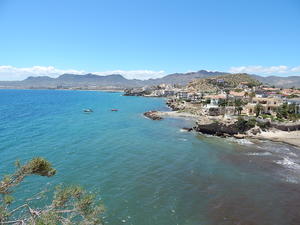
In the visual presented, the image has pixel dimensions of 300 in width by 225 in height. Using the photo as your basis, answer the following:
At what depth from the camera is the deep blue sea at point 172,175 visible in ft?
59.9

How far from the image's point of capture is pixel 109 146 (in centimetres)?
3619

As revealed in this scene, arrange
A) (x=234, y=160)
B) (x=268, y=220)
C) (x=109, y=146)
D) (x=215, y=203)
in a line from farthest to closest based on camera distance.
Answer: (x=109, y=146), (x=234, y=160), (x=215, y=203), (x=268, y=220)

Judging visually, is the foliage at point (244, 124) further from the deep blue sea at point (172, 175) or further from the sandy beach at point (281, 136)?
the deep blue sea at point (172, 175)

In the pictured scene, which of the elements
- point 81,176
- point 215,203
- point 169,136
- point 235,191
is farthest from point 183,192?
point 169,136

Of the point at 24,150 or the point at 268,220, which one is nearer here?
the point at 268,220

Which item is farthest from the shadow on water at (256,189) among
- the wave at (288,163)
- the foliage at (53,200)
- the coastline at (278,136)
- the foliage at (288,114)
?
the foliage at (288,114)

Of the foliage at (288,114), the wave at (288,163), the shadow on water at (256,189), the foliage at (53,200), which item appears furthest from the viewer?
the foliage at (288,114)

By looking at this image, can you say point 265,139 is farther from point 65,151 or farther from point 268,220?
point 65,151

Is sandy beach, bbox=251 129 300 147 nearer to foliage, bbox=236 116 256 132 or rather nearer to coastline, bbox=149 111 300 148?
coastline, bbox=149 111 300 148

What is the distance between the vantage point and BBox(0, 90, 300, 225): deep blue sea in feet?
59.9

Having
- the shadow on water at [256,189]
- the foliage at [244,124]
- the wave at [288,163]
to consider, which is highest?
the foliage at [244,124]

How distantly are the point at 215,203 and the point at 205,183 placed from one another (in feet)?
12.7

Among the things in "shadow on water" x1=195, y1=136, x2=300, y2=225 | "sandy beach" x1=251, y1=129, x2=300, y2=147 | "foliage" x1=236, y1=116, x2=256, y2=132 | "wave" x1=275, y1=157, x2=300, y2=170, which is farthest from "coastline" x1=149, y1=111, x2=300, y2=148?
"wave" x1=275, y1=157, x2=300, y2=170

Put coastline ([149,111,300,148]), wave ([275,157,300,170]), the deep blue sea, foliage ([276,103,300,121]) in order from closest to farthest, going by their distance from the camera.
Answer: the deep blue sea, wave ([275,157,300,170]), coastline ([149,111,300,148]), foliage ([276,103,300,121])
